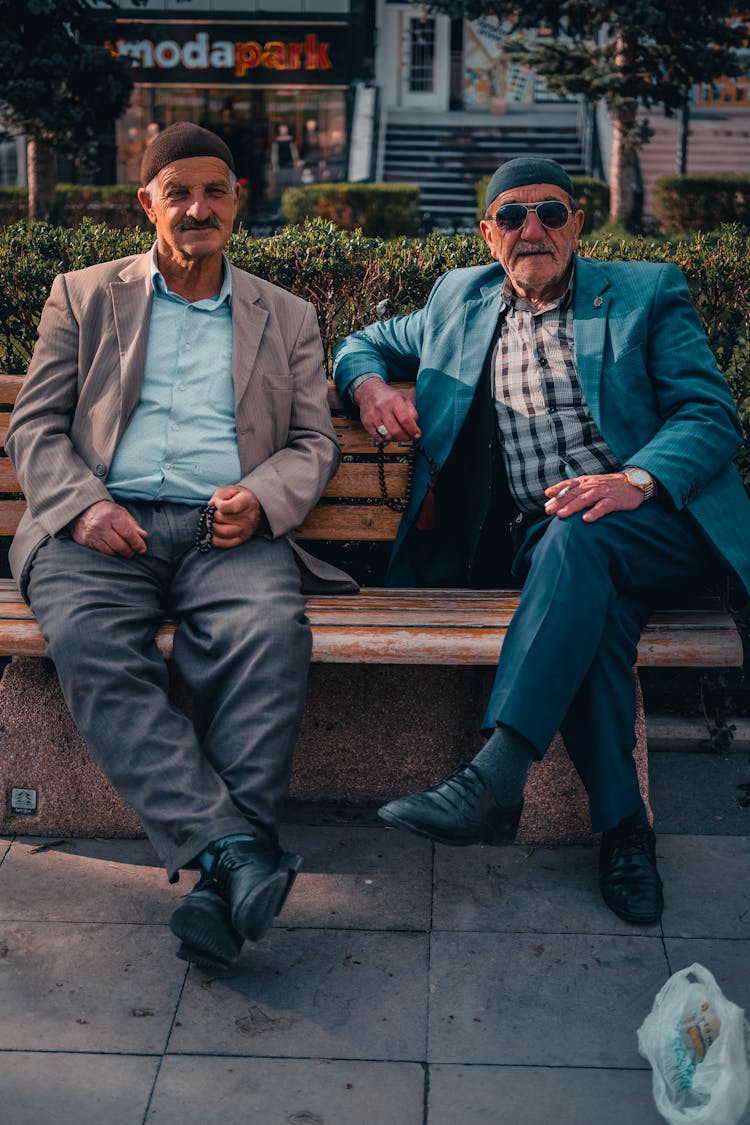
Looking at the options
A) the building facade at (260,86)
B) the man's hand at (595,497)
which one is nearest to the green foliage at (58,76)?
the building facade at (260,86)

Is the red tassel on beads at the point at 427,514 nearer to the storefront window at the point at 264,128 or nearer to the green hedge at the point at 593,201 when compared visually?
the green hedge at the point at 593,201

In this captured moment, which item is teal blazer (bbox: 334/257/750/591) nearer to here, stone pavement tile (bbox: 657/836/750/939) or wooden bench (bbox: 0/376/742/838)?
wooden bench (bbox: 0/376/742/838)

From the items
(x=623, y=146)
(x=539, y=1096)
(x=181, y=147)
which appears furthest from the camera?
(x=623, y=146)

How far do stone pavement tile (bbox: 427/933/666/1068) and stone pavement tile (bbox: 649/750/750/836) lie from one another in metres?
0.73

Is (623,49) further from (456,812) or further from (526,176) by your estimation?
(456,812)

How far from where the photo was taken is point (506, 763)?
337 cm

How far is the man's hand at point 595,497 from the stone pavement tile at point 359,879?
41.1 inches

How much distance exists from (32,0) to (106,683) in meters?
13.5

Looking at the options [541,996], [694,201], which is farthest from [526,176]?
[694,201]

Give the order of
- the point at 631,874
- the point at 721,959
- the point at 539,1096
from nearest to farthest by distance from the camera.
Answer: the point at 539,1096, the point at 721,959, the point at 631,874

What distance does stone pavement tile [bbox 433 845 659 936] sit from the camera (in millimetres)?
3451

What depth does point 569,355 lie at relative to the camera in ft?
13.0

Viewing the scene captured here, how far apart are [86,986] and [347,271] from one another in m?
2.64

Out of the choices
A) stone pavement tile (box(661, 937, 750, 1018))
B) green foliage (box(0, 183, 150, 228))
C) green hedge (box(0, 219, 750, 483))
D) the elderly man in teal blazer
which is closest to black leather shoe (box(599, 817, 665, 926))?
the elderly man in teal blazer
